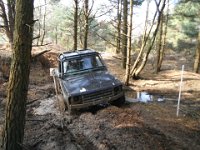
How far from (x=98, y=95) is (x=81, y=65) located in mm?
1897

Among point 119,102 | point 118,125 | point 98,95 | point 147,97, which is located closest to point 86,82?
point 98,95

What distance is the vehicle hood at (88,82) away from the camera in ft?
33.2

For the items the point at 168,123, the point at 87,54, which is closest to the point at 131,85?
the point at 87,54

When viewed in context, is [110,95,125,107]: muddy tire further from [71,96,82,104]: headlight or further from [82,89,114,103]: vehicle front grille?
[71,96,82,104]: headlight

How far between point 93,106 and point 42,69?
11.6 metres

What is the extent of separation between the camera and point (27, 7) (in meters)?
5.86

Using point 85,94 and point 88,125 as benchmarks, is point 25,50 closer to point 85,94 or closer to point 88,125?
point 88,125

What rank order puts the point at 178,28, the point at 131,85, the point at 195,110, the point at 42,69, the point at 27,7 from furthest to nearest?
the point at 178,28 < the point at 42,69 < the point at 131,85 < the point at 195,110 < the point at 27,7

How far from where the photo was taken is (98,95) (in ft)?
33.2

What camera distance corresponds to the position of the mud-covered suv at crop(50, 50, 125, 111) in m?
10.0

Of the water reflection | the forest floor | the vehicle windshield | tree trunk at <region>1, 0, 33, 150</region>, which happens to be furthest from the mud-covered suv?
tree trunk at <region>1, 0, 33, 150</region>

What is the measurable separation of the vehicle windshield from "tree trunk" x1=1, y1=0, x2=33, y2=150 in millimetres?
5240

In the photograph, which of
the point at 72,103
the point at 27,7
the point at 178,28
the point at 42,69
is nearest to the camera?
the point at 27,7

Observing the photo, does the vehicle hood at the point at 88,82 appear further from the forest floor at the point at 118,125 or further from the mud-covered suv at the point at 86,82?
the forest floor at the point at 118,125
